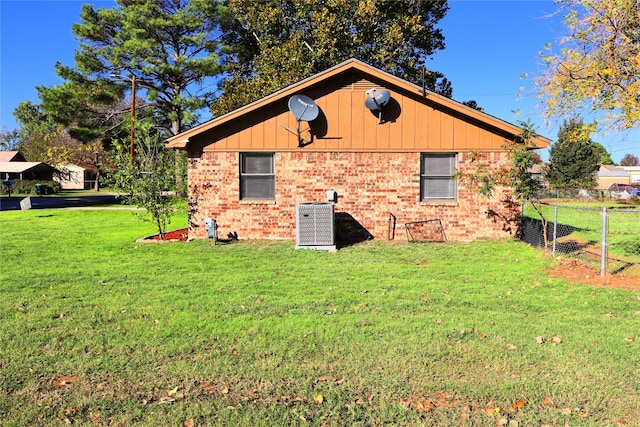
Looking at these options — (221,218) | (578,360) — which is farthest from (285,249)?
(578,360)

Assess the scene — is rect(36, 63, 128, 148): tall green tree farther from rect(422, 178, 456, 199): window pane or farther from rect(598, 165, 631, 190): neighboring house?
rect(598, 165, 631, 190): neighboring house

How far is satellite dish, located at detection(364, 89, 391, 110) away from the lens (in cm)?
1082

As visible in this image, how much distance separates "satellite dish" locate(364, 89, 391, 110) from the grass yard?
4398 millimetres

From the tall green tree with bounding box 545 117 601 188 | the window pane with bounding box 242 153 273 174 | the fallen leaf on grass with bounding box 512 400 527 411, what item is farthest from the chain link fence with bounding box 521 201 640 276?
the tall green tree with bounding box 545 117 601 188

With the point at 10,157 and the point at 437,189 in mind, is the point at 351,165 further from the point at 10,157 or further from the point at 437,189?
the point at 10,157

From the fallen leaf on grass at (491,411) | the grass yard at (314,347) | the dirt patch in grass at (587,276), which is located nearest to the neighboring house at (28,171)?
the grass yard at (314,347)

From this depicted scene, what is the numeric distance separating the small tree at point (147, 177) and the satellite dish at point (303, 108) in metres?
3.74

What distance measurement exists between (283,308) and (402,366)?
2.08 m

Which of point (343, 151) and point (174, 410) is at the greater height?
point (343, 151)

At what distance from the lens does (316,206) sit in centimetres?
1046

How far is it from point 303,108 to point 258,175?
2.05m

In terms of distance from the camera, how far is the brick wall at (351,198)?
11.5 meters

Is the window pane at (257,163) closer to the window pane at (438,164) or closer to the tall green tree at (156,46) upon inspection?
the window pane at (438,164)

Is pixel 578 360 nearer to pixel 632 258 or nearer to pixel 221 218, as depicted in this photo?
pixel 632 258
